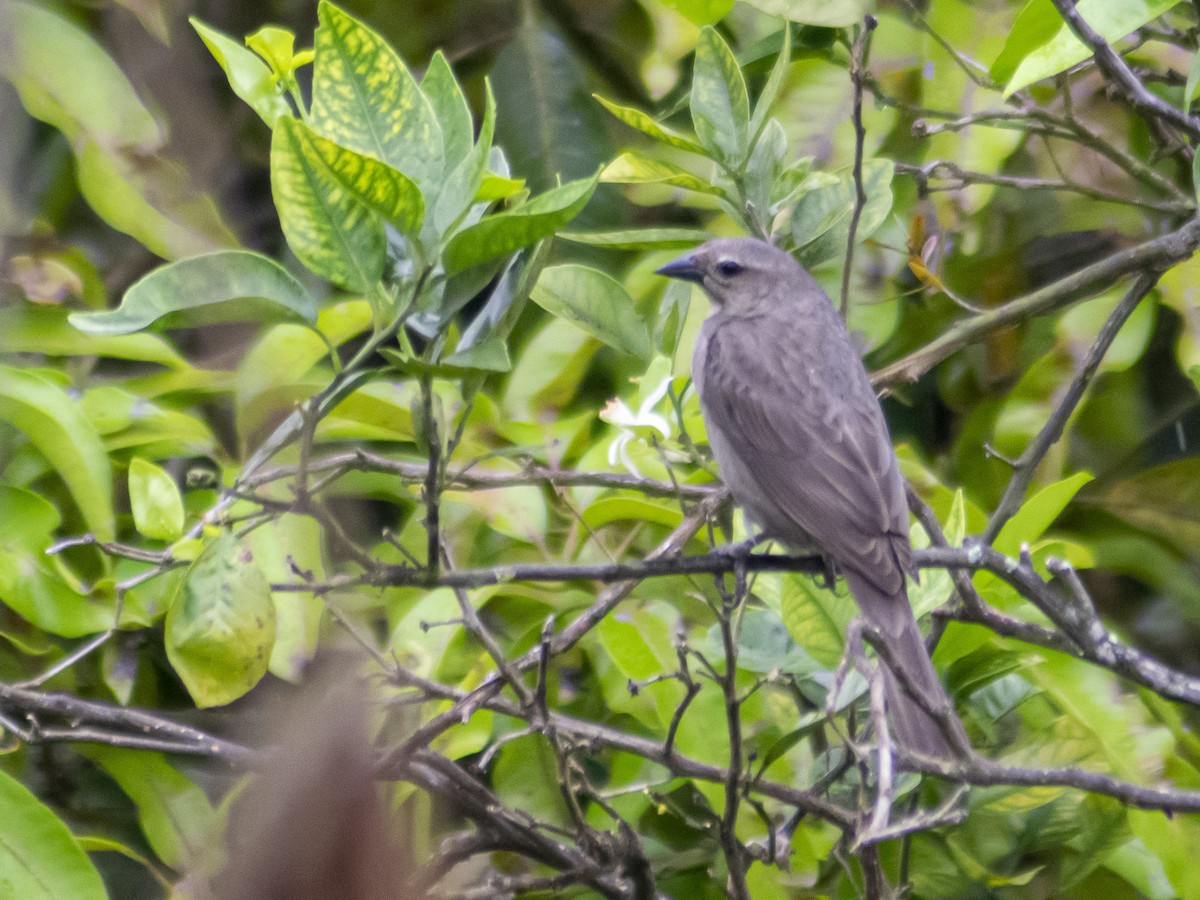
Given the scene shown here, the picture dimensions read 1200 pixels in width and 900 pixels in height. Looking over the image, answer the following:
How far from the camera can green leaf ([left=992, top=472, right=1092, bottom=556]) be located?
2.57 meters

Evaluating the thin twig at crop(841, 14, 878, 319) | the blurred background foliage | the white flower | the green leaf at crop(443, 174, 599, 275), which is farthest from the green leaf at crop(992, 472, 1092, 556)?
the green leaf at crop(443, 174, 599, 275)

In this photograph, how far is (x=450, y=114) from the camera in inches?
81.6

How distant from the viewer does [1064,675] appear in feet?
8.41

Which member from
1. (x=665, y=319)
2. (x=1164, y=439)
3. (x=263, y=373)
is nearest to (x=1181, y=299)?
(x=1164, y=439)

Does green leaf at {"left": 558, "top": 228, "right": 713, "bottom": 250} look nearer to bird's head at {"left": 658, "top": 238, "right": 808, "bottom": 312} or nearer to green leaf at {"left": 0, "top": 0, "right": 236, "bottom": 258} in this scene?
bird's head at {"left": 658, "top": 238, "right": 808, "bottom": 312}

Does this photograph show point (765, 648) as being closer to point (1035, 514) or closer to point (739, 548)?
point (739, 548)

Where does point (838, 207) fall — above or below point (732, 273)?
above

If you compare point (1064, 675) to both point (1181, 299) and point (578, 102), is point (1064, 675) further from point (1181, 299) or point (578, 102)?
point (578, 102)

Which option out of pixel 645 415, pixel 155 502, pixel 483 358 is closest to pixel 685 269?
pixel 645 415

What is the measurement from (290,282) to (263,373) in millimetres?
998

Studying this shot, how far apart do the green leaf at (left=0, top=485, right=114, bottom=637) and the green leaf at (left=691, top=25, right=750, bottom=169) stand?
1498 mm

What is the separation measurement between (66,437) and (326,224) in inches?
43.1

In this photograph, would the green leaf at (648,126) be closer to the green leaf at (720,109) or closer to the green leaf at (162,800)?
the green leaf at (720,109)

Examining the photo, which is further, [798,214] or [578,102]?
[578,102]
